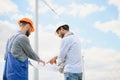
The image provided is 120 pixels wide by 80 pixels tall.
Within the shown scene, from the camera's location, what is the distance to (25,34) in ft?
33.9

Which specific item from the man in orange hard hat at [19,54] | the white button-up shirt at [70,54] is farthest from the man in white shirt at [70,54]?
the man in orange hard hat at [19,54]

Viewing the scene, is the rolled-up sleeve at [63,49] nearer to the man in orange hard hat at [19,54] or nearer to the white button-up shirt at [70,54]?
the white button-up shirt at [70,54]

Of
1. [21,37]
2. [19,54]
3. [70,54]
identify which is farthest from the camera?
[70,54]

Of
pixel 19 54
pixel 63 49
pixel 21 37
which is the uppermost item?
pixel 21 37

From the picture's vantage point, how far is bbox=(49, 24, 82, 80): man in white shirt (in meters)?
10.2

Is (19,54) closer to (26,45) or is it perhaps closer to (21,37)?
(26,45)

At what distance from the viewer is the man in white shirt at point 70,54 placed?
10.2 metres

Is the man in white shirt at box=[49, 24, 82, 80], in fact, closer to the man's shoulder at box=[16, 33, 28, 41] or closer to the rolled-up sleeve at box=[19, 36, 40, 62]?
the rolled-up sleeve at box=[19, 36, 40, 62]

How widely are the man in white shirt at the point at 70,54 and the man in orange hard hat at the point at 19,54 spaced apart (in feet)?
2.98

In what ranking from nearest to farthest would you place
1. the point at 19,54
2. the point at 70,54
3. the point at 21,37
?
the point at 19,54 → the point at 21,37 → the point at 70,54

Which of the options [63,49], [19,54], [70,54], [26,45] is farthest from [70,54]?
[19,54]

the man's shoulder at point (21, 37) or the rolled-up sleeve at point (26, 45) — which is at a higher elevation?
the man's shoulder at point (21, 37)

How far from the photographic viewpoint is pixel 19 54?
9930mm

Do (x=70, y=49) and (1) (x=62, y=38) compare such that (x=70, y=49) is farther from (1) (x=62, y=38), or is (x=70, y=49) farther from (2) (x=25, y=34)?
(2) (x=25, y=34)
